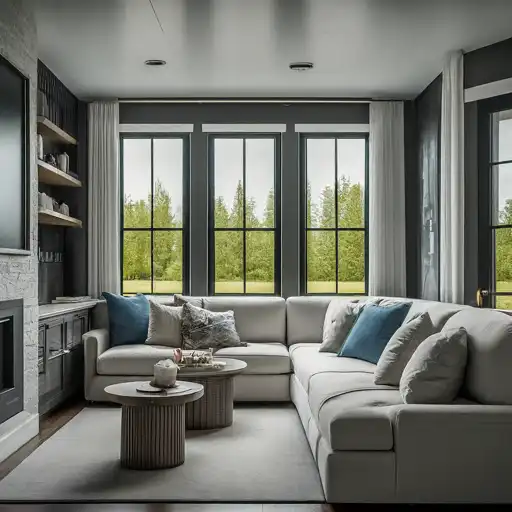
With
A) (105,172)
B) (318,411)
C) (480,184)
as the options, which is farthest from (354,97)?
(318,411)

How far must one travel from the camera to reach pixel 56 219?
591 centimetres

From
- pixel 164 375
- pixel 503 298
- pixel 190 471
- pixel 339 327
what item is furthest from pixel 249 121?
pixel 190 471

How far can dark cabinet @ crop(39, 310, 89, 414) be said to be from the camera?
16.4 feet

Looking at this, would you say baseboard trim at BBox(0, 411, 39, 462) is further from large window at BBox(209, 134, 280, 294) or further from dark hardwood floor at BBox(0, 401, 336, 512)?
large window at BBox(209, 134, 280, 294)

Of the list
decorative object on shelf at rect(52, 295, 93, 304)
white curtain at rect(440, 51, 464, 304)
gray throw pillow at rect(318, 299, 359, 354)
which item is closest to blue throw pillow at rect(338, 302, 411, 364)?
gray throw pillow at rect(318, 299, 359, 354)

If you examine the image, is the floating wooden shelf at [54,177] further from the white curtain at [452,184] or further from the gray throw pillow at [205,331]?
the white curtain at [452,184]

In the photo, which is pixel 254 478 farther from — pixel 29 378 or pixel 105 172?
pixel 105 172

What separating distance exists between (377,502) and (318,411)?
67 centimetres

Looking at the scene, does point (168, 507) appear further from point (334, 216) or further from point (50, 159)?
point (334, 216)

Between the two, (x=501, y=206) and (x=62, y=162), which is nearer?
(x=501, y=206)

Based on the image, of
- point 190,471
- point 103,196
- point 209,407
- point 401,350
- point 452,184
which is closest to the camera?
point 190,471

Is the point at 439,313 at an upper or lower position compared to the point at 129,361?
upper

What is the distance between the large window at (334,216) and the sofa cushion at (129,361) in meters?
1.88

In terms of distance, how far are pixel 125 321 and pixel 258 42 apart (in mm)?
2601
